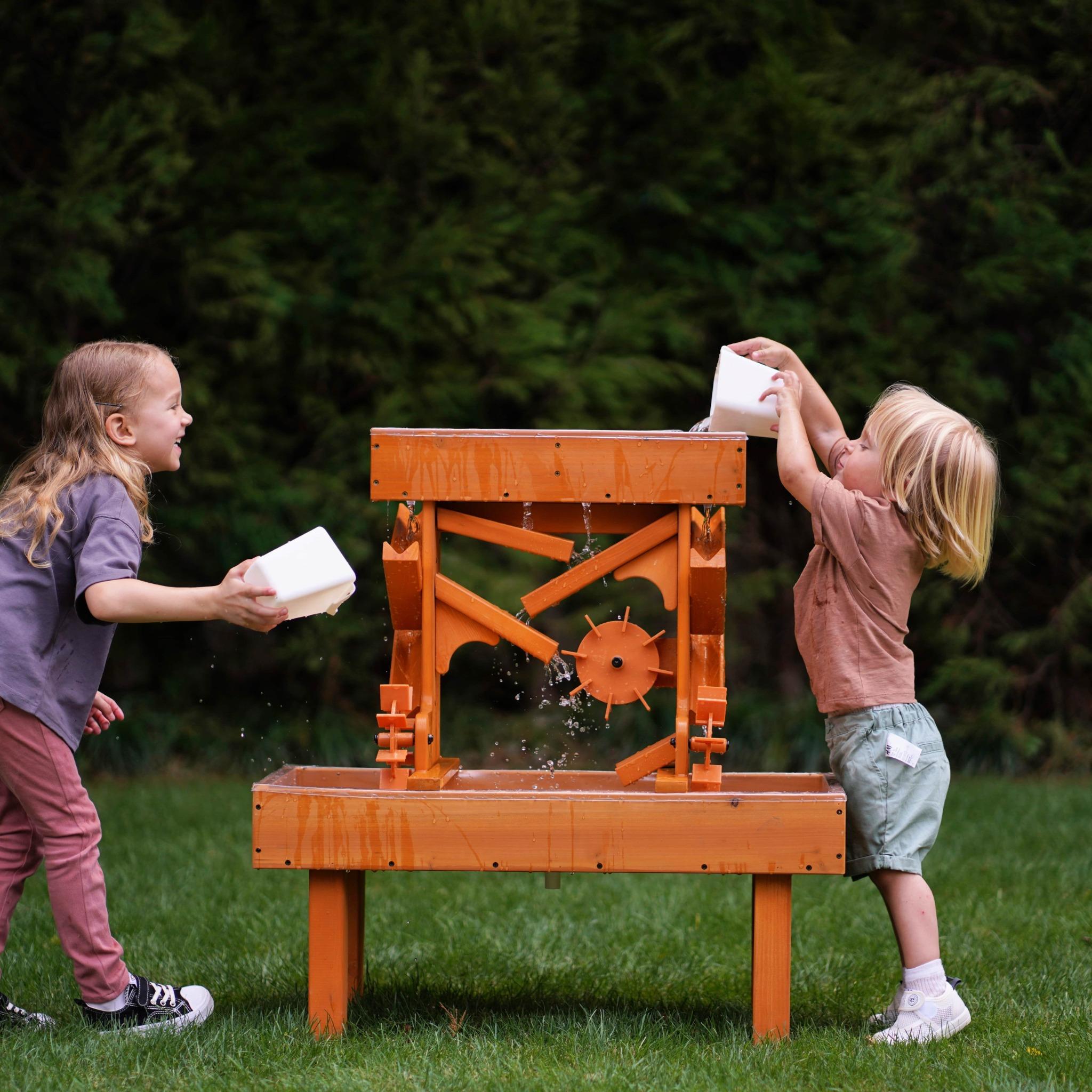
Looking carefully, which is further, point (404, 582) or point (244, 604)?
point (404, 582)

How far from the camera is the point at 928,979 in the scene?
2783 mm

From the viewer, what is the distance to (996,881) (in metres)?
4.40

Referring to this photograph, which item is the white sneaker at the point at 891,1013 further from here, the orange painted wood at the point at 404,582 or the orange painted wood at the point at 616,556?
the orange painted wood at the point at 404,582

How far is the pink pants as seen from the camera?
272 cm

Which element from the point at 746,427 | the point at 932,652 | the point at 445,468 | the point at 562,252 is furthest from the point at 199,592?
the point at 932,652

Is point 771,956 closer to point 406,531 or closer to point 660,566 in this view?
point 660,566

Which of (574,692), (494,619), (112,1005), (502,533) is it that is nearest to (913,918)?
(574,692)

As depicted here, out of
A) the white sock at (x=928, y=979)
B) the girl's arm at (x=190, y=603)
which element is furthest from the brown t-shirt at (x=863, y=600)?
the girl's arm at (x=190, y=603)

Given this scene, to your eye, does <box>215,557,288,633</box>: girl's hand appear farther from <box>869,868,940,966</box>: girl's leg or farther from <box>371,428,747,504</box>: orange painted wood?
<box>869,868,940,966</box>: girl's leg

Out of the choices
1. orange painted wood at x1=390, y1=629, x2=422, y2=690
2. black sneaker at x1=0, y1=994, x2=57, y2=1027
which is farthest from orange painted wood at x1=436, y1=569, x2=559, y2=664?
black sneaker at x1=0, y1=994, x2=57, y2=1027

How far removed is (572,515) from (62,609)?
1.07 m

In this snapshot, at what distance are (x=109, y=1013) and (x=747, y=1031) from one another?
1.32m

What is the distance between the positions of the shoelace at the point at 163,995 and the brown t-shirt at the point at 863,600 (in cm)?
150

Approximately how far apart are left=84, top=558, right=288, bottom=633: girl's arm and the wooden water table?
0.34 m
